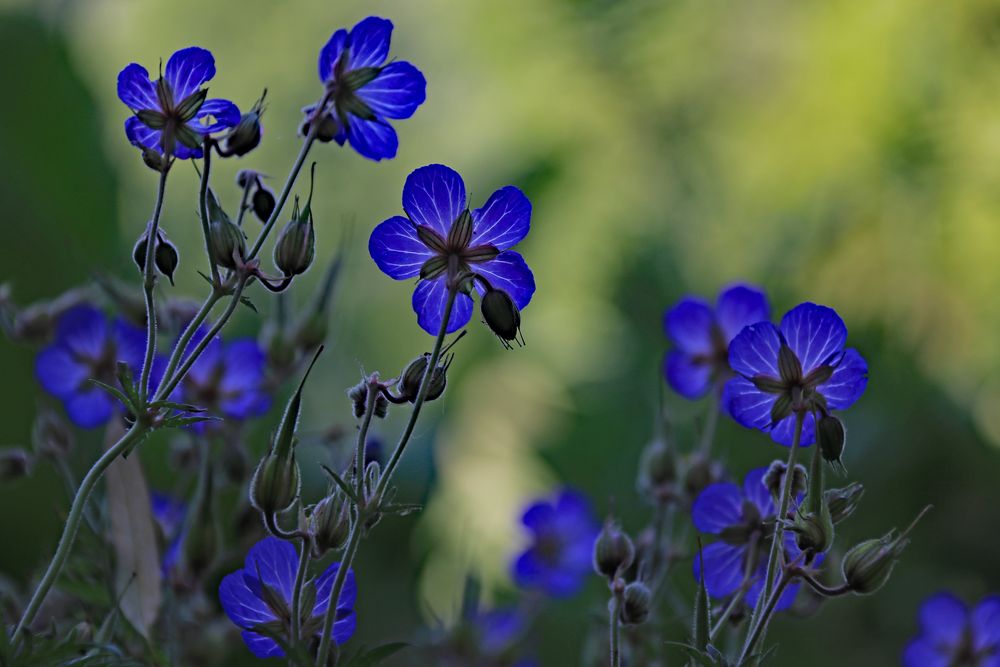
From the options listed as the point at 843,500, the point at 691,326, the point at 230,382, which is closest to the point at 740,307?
the point at 691,326

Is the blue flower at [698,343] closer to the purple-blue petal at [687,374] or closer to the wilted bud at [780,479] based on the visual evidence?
the purple-blue petal at [687,374]

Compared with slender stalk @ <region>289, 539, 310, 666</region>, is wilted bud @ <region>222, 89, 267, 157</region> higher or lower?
higher

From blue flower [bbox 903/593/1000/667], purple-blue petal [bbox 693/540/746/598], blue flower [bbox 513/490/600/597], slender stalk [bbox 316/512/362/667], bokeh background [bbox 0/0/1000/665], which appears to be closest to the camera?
slender stalk [bbox 316/512/362/667]

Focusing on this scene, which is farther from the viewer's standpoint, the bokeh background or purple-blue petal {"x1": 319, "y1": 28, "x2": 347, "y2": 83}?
the bokeh background

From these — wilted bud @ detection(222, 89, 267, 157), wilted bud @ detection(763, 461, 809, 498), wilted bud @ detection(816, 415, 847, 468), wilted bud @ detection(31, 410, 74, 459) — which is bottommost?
wilted bud @ detection(763, 461, 809, 498)

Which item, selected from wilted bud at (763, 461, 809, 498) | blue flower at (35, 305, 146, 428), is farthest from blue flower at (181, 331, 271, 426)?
wilted bud at (763, 461, 809, 498)

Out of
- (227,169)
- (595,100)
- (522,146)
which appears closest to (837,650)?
(522,146)

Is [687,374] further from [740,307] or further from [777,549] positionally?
[777,549]

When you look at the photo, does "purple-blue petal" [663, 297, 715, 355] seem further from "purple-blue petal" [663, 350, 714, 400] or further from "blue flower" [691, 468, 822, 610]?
"blue flower" [691, 468, 822, 610]
